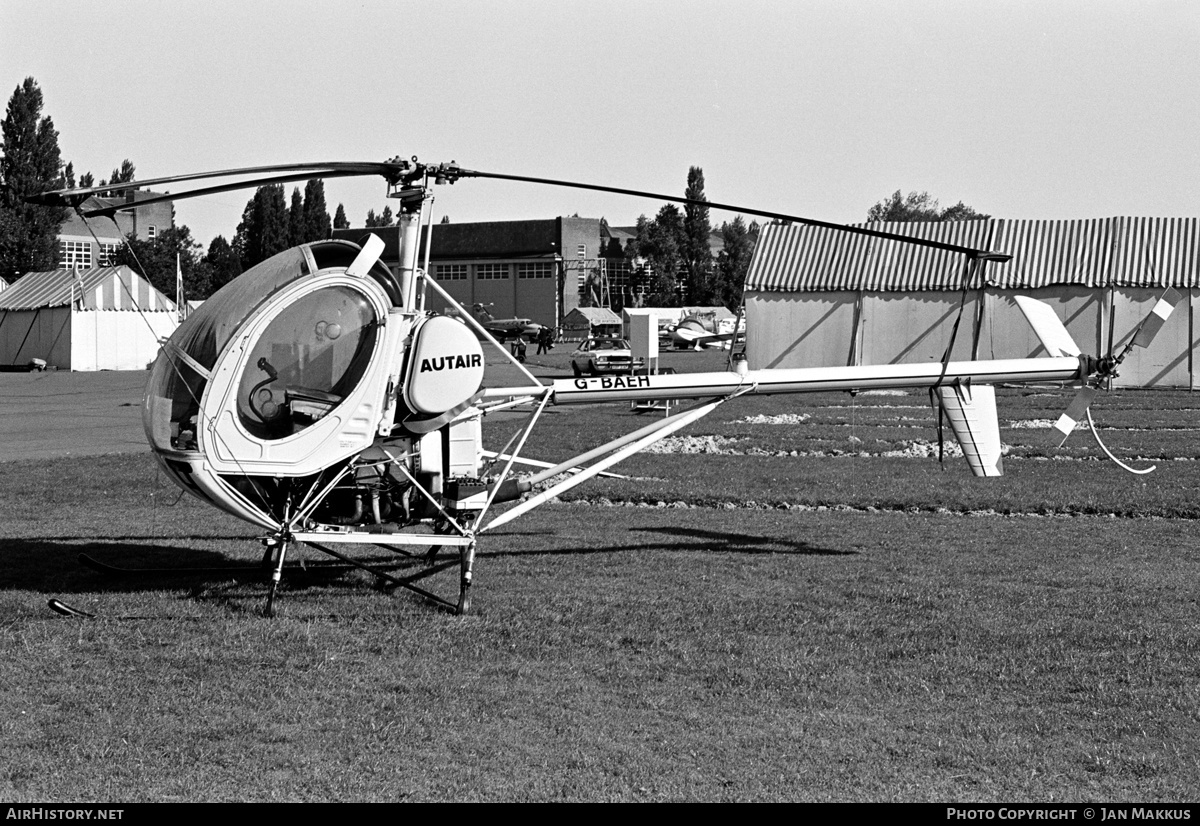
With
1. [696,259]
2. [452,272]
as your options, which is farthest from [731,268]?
[452,272]

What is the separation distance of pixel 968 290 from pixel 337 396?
31.4 m

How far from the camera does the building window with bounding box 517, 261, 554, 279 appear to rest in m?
107

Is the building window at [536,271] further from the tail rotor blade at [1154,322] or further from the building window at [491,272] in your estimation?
the tail rotor blade at [1154,322]

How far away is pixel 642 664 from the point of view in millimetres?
7766

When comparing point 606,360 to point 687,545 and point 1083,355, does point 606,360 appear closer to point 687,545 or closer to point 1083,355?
point 687,545

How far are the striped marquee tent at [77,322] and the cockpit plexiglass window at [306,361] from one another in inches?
1721

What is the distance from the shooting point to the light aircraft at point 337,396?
8680 millimetres

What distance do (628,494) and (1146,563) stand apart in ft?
20.5

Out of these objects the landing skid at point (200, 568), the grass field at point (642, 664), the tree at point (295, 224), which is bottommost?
the landing skid at point (200, 568)

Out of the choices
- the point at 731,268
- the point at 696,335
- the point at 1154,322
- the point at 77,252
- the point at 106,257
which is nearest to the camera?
the point at 1154,322

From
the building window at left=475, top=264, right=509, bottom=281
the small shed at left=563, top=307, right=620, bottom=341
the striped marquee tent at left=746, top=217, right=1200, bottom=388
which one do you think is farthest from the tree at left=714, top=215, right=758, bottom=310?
the striped marquee tent at left=746, top=217, right=1200, bottom=388

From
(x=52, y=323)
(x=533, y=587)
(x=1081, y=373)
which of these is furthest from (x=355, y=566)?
(x=52, y=323)

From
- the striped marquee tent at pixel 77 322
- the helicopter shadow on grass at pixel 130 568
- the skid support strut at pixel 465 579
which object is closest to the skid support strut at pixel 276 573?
the helicopter shadow on grass at pixel 130 568
